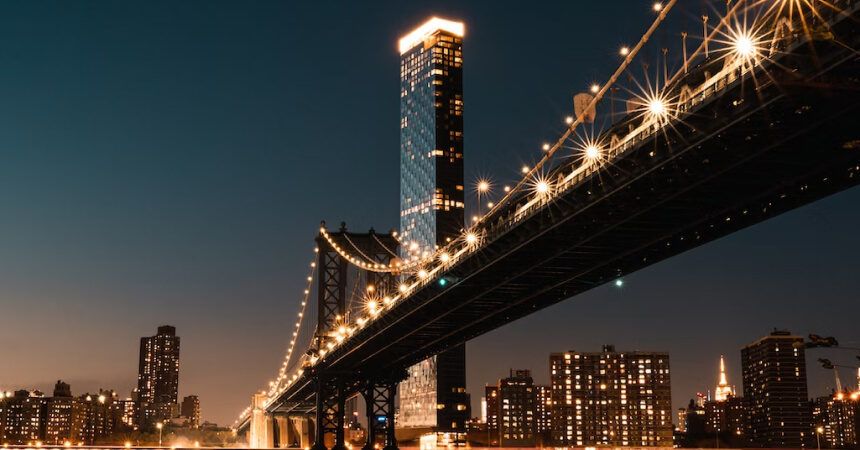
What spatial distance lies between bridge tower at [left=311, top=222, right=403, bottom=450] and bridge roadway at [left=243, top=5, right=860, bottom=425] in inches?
1114

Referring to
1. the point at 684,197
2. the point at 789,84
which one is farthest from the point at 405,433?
the point at 789,84

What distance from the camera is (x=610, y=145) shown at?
3938 cm

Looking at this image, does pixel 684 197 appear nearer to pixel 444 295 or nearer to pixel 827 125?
pixel 827 125

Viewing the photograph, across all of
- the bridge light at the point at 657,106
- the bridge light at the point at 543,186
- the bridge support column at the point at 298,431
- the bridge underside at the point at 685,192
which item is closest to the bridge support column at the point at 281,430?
the bridge support column at the point at 298,431

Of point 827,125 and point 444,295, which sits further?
point 444,295

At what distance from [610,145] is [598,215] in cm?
481

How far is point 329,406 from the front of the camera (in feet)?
305

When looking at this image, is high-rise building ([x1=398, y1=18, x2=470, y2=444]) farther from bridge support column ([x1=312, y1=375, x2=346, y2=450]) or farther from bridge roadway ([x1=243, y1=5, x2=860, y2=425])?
bridge roadway ([x1=243, y1=5, x2=860, y2=425])

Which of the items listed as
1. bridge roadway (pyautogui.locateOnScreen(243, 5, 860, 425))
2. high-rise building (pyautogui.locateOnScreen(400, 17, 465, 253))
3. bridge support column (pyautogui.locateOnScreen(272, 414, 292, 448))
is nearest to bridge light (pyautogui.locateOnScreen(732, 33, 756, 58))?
bridge roadway (pyautogui.locateOnScreen(243, 5, 860, 425))

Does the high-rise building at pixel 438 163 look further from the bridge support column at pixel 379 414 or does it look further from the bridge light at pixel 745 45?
the bridge light at pixel 745 45

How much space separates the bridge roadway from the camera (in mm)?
30078

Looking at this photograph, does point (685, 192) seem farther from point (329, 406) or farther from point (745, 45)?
point (329, 406)

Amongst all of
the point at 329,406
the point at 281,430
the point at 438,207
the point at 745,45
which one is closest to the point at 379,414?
the point at 329,406

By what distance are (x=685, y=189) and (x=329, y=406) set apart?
60.3 meters
